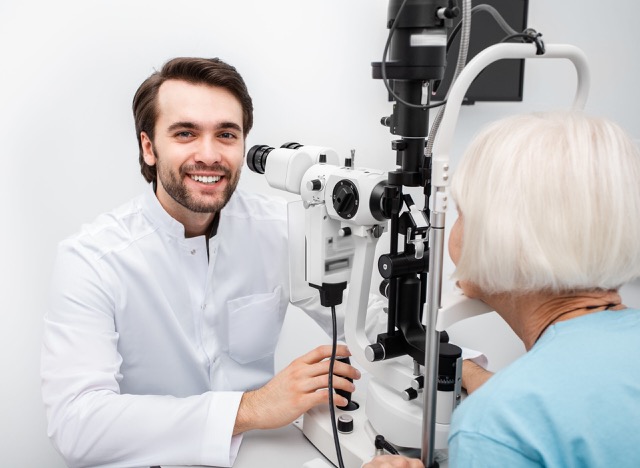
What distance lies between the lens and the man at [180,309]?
3.67 ft

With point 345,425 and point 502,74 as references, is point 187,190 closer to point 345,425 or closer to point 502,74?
point 345,425

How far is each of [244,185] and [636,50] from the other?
168 centimetres

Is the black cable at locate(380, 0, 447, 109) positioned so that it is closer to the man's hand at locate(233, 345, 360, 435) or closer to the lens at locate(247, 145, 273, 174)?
the lens at locate(247, 145, 273, 174)

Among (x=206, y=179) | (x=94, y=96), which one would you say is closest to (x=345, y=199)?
(x=206, y=179)

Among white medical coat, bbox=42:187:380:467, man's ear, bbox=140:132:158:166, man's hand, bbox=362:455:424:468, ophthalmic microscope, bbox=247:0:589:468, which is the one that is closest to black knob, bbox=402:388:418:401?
ophthalmic microscope, bbox=247:0:589:468

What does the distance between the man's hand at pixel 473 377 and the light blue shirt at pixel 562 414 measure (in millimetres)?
426

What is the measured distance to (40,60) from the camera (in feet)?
5.37

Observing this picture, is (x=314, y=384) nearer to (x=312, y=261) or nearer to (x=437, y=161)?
(x=312, y=261)

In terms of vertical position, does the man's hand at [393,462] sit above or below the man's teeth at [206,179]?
below

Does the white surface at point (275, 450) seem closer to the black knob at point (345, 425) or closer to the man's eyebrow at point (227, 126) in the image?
the black knob at point (345, 425)

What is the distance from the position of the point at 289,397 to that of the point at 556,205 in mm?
645

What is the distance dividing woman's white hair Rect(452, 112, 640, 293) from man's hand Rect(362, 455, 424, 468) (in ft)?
1.04


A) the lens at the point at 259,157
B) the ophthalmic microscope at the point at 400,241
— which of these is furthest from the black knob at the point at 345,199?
the lens at the point at 259,157

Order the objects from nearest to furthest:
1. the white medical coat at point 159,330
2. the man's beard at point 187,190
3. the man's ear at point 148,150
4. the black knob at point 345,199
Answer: the black knob at point 345,199
the white medical coat at point 159,330
the man's beard at point 187,190
the man's ear at point 148,150
